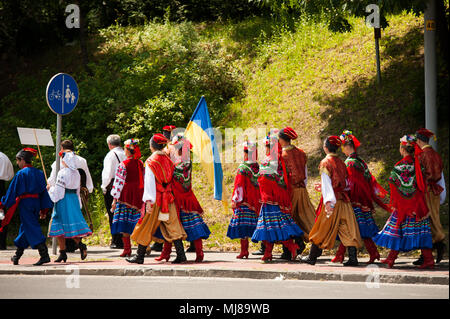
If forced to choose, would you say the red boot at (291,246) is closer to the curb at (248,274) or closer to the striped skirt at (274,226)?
the striped skirt at (274,226)

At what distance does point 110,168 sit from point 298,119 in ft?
21.7

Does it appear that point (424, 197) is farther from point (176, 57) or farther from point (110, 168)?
point (176, 57)

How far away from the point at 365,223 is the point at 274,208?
1537 millimetres

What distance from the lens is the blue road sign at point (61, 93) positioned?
41.7ft

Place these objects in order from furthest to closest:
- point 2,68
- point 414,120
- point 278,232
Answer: point 2,68, point 414,120, point 278,232

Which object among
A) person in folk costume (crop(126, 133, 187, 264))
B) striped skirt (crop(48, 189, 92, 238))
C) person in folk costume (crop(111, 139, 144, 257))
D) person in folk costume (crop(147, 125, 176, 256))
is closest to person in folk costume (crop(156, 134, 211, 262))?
person in folk costume (crop(147, 125, 176, 256))

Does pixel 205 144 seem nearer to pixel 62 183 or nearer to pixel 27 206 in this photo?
pixel 62 183

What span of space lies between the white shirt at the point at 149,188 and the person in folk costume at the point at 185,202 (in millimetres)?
564

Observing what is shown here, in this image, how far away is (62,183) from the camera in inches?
468

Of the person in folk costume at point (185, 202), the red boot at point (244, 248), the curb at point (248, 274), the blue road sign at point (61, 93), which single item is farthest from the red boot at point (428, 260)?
the blue road sign at point (61, 93)

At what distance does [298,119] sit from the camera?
18469 mm

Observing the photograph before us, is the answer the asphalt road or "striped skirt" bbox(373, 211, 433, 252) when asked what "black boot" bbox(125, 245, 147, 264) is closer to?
the asphalt road

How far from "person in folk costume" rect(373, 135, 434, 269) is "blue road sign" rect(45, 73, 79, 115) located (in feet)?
20.6

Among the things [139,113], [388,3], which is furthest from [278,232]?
[139,113]
